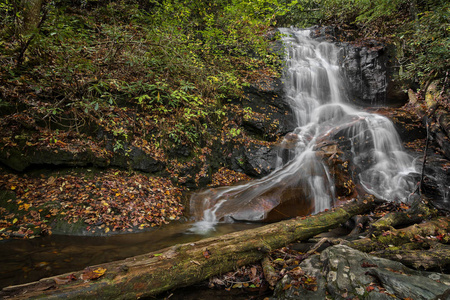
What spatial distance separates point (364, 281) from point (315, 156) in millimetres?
6578

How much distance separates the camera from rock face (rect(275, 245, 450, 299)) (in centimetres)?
203

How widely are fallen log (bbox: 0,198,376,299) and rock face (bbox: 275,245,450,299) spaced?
2.50ft

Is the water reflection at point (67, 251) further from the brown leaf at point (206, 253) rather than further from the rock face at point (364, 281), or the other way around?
the rock face at point (364, 281)

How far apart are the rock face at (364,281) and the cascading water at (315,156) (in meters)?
3.29

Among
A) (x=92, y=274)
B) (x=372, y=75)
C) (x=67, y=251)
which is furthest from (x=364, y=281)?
(x=372, y=75)

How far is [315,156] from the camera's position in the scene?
328 inches

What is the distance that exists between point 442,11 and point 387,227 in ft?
28.5

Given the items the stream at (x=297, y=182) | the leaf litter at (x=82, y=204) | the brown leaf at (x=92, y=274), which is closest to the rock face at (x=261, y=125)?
the stream at (x=297, y=182)

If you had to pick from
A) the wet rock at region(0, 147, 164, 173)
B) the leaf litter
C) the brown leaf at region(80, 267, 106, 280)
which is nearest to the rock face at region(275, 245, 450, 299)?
the brown leaf at region(80, 267, 106, 280)

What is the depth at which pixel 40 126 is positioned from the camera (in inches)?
203

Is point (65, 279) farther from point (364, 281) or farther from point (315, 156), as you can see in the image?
point (315, 156)

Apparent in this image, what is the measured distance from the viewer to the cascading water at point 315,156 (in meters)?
6.38

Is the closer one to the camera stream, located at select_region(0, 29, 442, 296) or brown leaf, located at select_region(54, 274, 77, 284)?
brown leaf, located at select_region(54, 274, 77, 284)

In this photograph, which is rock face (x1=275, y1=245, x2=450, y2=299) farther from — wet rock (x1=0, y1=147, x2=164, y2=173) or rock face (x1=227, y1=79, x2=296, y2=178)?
rock face (x1=227, y1=79, x2=296, y2=178)
